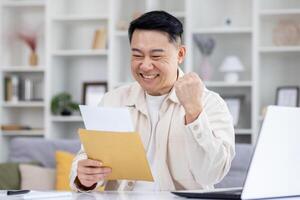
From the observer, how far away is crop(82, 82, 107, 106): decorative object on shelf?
5543 mm

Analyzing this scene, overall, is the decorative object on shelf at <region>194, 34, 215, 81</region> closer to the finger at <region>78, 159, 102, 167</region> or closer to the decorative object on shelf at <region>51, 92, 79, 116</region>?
the decorative object on shelf at <region>51, 92, 79, 116</region>

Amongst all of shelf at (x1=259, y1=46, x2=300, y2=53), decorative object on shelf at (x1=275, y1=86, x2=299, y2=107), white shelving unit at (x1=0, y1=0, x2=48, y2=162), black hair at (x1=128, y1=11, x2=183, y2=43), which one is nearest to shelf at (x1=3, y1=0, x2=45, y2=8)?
white shelving unit at (x1=0, y1=0, x2=48, y2=162)

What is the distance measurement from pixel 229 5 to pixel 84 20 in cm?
118

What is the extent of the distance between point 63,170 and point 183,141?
1.49 m

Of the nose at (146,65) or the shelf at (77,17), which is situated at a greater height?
the shelf at (77,17)

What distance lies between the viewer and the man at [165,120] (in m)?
2.26

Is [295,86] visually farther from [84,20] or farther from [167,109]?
[167,109]

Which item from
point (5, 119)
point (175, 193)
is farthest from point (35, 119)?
point (175, 193)

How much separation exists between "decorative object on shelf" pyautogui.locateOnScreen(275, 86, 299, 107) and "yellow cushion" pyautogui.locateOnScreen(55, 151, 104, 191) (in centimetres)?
205

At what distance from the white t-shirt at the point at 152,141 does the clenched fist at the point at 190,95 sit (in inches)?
12.3

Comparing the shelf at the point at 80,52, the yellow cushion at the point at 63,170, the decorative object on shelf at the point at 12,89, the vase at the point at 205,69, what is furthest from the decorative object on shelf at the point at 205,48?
the yellow cushion at the point at 63,170

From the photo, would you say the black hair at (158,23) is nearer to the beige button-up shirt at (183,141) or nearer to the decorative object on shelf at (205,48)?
the beige button-up shirt at (183,141)

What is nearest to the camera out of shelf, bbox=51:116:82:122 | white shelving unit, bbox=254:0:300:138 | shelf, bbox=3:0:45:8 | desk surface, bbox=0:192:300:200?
desk surface, bbox=0:192:300:200

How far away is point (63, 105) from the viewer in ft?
18.1
